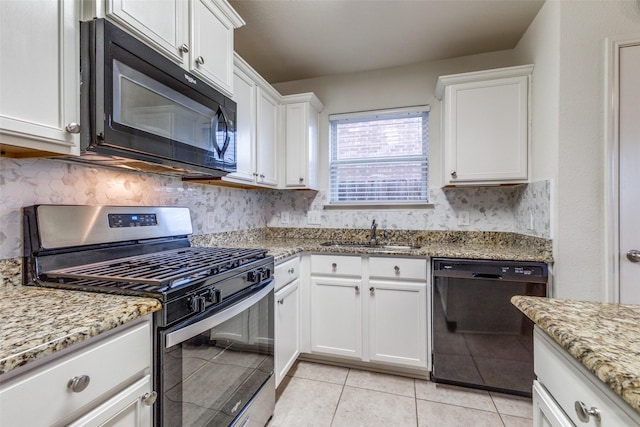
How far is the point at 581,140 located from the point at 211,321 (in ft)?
7.13

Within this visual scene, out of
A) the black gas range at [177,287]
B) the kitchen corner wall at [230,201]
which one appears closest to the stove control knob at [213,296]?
the black gas range at [177,287]

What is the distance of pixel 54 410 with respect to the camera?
2.10 feet

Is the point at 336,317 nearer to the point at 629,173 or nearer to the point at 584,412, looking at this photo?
the point at 584,412

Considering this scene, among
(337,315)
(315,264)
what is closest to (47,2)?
(315,264)

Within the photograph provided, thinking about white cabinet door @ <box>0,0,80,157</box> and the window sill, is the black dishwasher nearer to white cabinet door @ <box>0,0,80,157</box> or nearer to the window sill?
the window sill

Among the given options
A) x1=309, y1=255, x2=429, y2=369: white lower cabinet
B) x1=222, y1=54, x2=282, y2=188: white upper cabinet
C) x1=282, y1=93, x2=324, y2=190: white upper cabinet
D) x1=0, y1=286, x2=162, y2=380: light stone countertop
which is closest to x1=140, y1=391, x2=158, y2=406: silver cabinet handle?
x1=0, y1=286, x2=162, y2=380: light stone countertop

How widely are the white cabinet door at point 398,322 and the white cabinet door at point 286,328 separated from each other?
53 centimetres

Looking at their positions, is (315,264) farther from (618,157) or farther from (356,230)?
(618,157)

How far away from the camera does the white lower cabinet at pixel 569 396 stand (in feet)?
1.77

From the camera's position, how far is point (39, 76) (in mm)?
864

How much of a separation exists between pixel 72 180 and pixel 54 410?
36.7 inches

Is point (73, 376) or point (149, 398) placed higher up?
point (73, 376)

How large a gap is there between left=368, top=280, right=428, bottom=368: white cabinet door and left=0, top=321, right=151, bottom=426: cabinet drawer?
156 cm

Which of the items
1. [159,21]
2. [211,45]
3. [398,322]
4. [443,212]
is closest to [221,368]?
[398,322]
